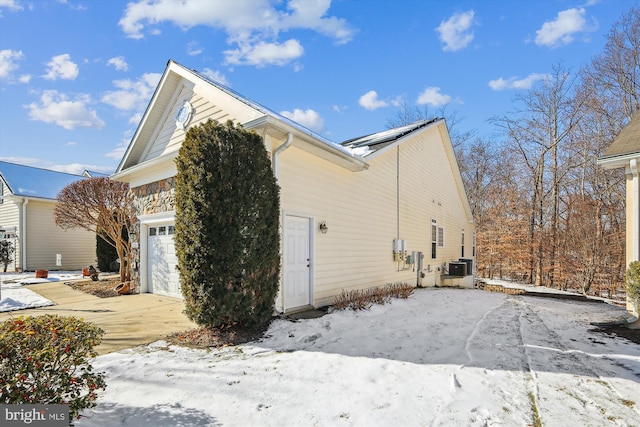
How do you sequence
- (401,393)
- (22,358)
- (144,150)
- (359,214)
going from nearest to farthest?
1. (22,358)
2. (401,393)
3. (359,214)
4. (144,150)

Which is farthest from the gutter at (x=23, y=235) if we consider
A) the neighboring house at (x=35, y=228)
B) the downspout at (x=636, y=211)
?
the downspout at (x=636, y=211)

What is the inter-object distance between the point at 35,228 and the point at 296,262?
15358 millimetres

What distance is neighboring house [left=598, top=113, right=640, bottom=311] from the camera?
6.39 m

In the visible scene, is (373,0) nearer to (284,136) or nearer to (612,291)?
(284,136)

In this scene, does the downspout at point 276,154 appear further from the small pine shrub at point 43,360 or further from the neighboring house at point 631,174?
the neighboring house at point 631,174

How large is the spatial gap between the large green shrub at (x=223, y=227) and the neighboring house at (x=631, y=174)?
7.08m

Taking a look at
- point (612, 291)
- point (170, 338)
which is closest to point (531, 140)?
point (612, 291)

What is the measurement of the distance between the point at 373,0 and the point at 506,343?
8.72 meters

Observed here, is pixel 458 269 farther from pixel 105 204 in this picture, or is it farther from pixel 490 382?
pixel 105 204

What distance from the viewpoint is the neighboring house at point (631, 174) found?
21.0ft

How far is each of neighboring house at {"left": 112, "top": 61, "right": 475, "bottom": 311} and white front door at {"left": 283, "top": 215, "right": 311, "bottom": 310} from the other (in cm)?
2

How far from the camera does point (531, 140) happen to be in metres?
18.3

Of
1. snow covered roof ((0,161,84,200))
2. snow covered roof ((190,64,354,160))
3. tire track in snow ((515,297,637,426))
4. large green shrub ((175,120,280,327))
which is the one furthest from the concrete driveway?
snow covered roof ((0,161,84,200))

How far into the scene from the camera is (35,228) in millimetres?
15000
